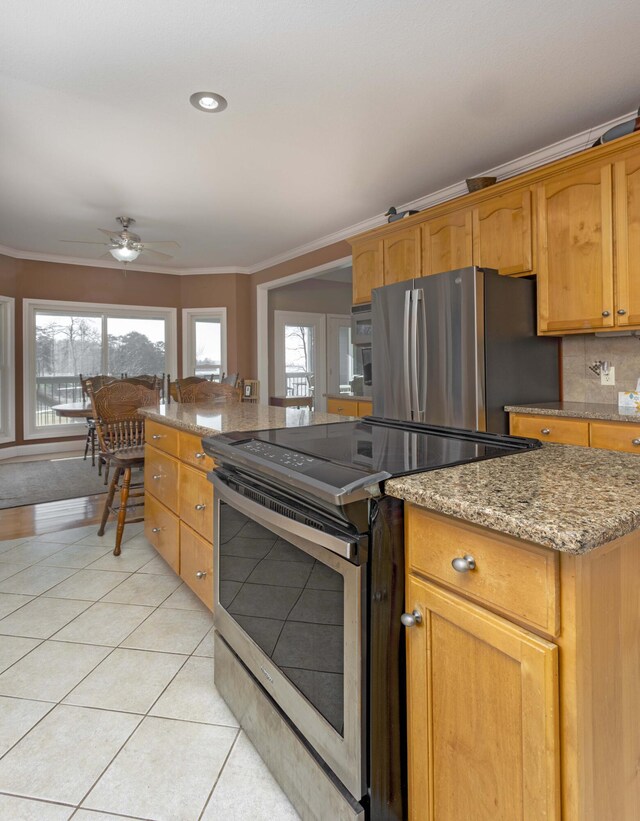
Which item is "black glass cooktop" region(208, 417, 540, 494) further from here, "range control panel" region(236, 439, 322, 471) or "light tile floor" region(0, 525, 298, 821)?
"light tile floor" region(0, 525, 298, 821)

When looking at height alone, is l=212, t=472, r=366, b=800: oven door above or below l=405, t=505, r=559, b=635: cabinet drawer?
below

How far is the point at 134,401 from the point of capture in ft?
10.2

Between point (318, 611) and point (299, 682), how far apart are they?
0.23 meters

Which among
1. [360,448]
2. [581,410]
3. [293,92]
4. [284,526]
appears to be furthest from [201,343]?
[284,526]

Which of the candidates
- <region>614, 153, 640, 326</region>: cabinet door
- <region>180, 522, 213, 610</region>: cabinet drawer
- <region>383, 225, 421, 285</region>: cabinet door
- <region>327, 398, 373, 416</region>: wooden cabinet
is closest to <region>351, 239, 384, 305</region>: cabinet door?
<region>383, 225, 421, 285</region>: cabinet door

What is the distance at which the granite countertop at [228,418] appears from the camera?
1.87 metres

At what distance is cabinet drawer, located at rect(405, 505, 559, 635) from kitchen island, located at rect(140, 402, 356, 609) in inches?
38.8

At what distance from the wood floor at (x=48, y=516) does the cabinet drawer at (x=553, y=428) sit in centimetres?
296

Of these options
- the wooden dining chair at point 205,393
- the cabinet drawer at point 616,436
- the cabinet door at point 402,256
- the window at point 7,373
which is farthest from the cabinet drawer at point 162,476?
the window at point 7,373

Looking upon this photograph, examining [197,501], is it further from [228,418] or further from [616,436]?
[616,436]

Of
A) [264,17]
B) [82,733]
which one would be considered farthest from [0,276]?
[82,733]

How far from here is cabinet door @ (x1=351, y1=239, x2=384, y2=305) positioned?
3949 millimetres

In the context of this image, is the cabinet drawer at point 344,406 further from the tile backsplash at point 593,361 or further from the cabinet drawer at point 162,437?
the cabinet drawer at point 162,437

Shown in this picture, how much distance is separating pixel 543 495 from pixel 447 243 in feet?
9.52
